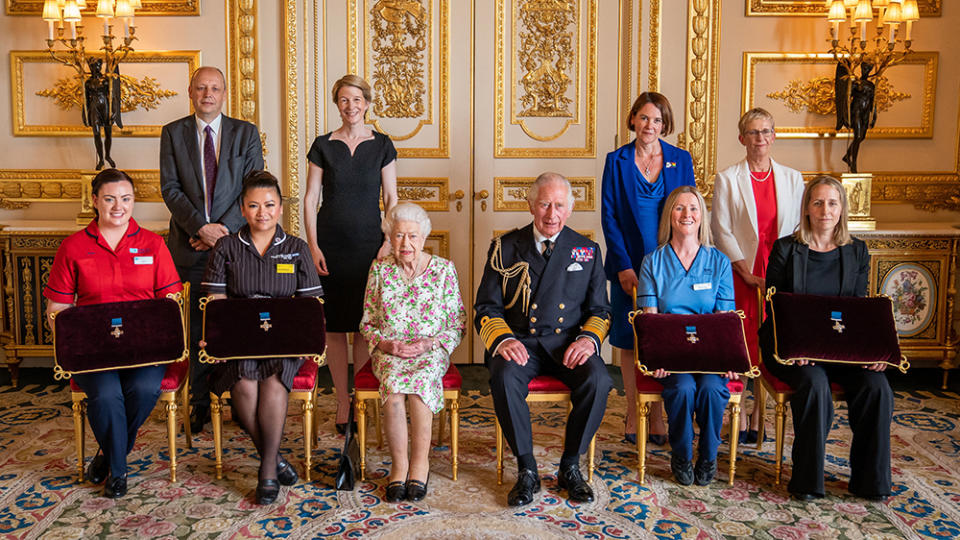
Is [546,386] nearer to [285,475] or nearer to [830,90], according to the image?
[285,475]

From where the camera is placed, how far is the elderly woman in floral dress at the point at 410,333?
Result: 2971 mm

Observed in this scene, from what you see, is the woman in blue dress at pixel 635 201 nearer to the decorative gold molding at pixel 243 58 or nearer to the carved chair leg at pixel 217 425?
the carved chair leg at pixel 217 425

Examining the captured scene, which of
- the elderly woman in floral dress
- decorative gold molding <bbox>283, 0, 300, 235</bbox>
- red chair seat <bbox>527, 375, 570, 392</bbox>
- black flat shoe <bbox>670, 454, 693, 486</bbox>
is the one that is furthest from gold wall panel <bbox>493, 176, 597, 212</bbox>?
black flat shoe <bbox>670, 454, 693, 486</bbox>

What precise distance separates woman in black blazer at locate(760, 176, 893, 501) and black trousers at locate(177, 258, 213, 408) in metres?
2.50

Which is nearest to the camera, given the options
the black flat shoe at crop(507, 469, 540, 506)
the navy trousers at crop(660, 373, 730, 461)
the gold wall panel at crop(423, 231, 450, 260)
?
the black flat shoe at crop(507, 469, 540, 506)

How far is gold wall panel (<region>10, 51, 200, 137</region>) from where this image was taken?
475cm

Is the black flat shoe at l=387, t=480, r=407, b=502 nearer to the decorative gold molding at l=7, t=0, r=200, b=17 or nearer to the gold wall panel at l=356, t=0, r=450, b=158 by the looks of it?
the gold wall panel at l=356, t=0, r=450, b=158

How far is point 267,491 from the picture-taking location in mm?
2918

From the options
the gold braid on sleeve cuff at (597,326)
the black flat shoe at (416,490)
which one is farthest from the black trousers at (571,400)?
the black flat shoe at (416,490)

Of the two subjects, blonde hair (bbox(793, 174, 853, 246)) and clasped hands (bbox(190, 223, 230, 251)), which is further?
clasped hands (bbox(190, 223, 230, 251))

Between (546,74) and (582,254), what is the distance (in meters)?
1.98

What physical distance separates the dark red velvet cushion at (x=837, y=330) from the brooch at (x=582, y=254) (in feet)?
2.44

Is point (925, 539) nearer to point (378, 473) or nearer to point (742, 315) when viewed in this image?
point (742, 315)

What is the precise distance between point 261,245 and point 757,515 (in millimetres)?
2119
